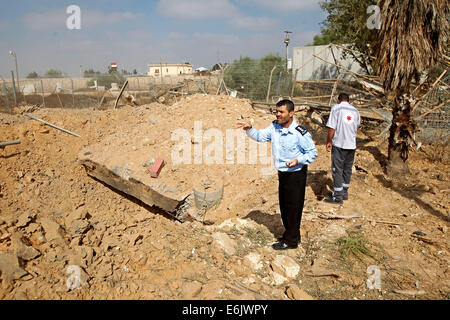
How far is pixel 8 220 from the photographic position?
364 cm

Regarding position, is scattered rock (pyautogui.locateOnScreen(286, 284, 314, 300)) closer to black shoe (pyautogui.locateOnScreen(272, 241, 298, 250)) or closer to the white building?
black shoe (pyautogui.locateOnScreen(272, 241, 298, 250))

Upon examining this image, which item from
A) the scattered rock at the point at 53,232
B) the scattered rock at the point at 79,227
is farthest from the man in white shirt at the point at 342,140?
the scattered rock at the point at 53,232

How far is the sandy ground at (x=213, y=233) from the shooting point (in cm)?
301

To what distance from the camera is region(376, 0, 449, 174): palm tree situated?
498 centimetres

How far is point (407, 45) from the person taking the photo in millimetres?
5141

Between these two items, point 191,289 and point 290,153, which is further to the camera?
point 290,153

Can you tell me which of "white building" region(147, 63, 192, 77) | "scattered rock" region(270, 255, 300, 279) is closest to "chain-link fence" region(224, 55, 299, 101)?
"white building" region(147, 63, 192, 77)

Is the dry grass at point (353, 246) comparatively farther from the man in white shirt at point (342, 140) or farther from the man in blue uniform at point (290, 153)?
the man in white shirt at point (342, 140)

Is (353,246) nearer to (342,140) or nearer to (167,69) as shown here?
(342,140)

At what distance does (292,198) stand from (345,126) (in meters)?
1.89

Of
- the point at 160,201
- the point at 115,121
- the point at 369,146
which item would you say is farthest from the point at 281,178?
the point at 115,121

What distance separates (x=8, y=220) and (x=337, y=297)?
157 inches

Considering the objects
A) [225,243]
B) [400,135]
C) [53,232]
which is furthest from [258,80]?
[53,232]

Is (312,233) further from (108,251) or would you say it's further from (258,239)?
(108,251)
